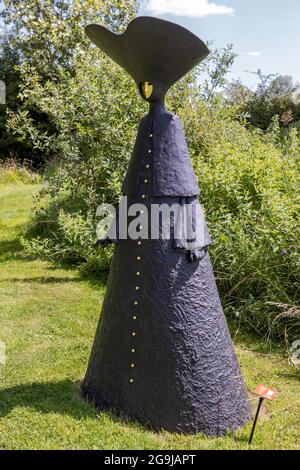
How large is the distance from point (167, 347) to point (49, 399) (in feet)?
3.08

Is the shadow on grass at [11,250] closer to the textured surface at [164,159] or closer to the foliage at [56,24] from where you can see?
the foliage at [56,24]

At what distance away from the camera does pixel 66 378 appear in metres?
3.21

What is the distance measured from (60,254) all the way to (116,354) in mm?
3812

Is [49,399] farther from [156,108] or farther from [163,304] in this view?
[156,108]

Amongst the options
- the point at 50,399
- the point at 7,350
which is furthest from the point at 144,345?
the point at 7,350

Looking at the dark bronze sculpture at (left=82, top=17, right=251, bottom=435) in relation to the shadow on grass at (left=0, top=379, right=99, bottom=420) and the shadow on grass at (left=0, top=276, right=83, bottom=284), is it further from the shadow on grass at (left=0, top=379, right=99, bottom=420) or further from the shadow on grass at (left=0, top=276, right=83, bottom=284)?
the shadow on grass at (left=0, top=276, right=83, bottom=284)

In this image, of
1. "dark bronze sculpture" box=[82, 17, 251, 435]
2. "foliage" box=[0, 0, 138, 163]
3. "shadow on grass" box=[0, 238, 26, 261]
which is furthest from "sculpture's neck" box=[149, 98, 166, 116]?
"foliage" box=[0, 0, 138, 163]

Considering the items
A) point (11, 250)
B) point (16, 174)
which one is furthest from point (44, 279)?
point (16, 174)

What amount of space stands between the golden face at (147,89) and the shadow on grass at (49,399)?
1760 millimetres

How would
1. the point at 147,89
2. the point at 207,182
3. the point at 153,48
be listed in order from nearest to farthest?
the point at 153,48 < the point at 147,89 < the point at 207,182

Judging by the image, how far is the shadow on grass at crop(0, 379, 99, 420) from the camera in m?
2.74

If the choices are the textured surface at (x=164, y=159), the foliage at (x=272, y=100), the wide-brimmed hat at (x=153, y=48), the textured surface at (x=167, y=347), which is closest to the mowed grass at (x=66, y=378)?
the textured surface at (x=167, y=347)

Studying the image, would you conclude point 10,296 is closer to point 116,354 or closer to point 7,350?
point 7,350

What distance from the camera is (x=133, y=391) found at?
2525mm
